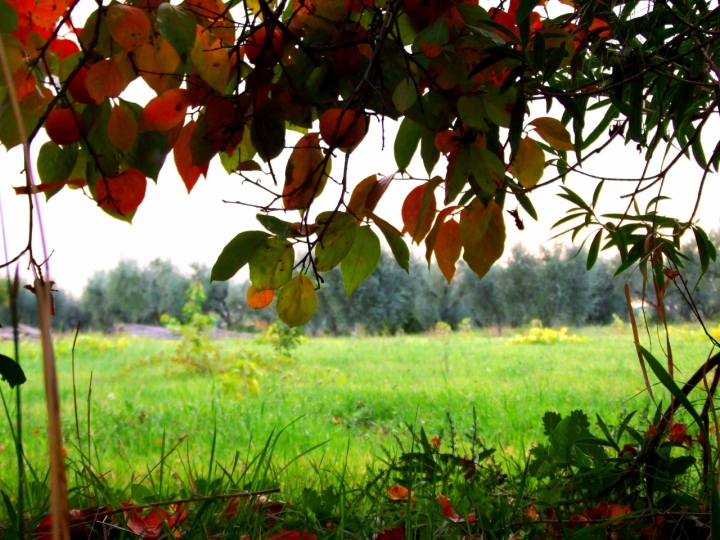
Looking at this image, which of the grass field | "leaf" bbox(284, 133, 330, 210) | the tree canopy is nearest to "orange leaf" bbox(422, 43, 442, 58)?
the tree canopy

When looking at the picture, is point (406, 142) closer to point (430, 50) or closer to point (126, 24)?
point (430, 50)

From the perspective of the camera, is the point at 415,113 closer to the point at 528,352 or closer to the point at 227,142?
the point at 227,142

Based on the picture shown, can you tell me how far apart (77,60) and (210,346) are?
85.6 inches

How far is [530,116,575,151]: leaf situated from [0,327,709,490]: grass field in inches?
20.6

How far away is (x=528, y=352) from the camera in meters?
2.44

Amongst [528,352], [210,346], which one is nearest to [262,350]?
[210,346]

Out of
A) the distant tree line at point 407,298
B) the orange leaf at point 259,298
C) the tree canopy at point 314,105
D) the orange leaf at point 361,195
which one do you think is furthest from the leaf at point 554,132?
the distant tree line at point 407,298

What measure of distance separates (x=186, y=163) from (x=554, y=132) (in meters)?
0.27

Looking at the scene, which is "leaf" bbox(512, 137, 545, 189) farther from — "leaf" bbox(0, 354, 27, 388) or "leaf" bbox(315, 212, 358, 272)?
"leaf" bbox(0, 354, 27, 388)

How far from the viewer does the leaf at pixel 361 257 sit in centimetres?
40

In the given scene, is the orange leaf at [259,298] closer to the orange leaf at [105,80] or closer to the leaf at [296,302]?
the leaf at [296,302]

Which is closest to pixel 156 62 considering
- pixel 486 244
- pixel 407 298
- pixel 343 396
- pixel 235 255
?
pixel 235 255

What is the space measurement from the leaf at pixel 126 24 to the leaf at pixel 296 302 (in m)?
0.19

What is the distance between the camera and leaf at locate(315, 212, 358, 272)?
0.38 meters
